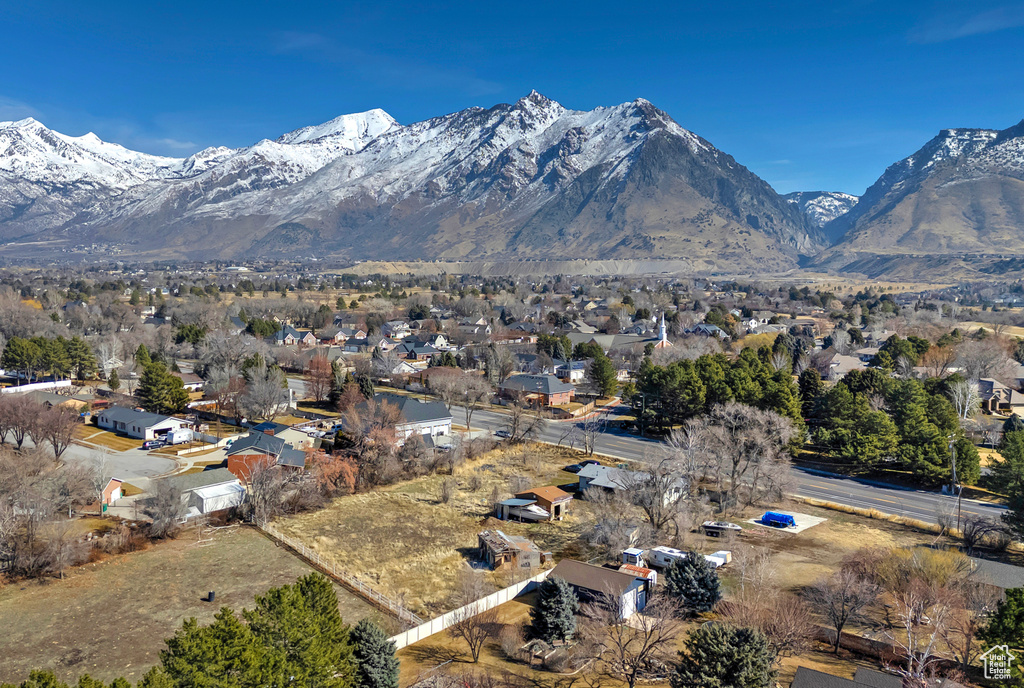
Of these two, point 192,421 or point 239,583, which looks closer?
point 239,583

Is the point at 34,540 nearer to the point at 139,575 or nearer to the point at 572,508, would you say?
the point at 139,575

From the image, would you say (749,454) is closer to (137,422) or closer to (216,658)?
(216,658)

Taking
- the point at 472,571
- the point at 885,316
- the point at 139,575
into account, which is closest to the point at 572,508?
the point at 472,571

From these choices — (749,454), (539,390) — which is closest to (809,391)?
(749,454)

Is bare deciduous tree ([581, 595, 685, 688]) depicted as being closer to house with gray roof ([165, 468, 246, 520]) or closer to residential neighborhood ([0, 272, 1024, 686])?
residential neighborhood ([0, 272, 1024, 686])

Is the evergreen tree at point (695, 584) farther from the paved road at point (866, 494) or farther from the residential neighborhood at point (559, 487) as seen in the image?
the paved road at point (866, 494)
